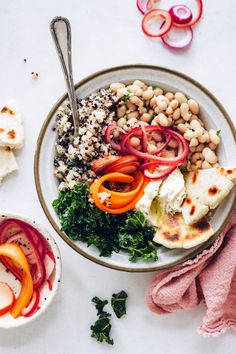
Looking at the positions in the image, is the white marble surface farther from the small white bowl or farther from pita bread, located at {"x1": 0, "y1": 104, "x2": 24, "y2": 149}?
the small white bowl

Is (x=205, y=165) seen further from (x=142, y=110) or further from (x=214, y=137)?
(x=142, y=110)

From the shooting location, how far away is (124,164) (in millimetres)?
2541

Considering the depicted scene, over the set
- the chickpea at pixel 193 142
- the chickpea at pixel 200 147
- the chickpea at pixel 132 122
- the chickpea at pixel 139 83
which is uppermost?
the chickpea at pixel 139 83

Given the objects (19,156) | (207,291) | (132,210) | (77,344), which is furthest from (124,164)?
(77,344)

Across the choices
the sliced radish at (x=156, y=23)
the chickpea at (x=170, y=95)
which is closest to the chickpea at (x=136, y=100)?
the chickpea at (x=170, y=95)

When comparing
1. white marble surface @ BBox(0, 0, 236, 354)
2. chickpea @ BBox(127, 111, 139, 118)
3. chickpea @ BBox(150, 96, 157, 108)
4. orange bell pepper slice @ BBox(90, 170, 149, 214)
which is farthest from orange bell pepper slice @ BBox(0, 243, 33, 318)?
chickpea @ BBox(150, 96, 157, 108)

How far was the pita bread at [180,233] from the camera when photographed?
8.11 feet

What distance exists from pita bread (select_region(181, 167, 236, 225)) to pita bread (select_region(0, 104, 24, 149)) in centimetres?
81

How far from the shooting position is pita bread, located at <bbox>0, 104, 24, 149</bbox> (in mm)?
2684

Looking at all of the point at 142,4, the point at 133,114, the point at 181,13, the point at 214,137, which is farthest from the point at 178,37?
the point at 214,137

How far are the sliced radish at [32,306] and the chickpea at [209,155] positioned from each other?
0.99 meters

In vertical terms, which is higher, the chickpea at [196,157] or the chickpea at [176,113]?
the chickpea at [176,113]

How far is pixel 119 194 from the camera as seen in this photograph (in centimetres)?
253

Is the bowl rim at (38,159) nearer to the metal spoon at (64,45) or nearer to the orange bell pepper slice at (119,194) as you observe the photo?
the metal spoon at (64,45)
